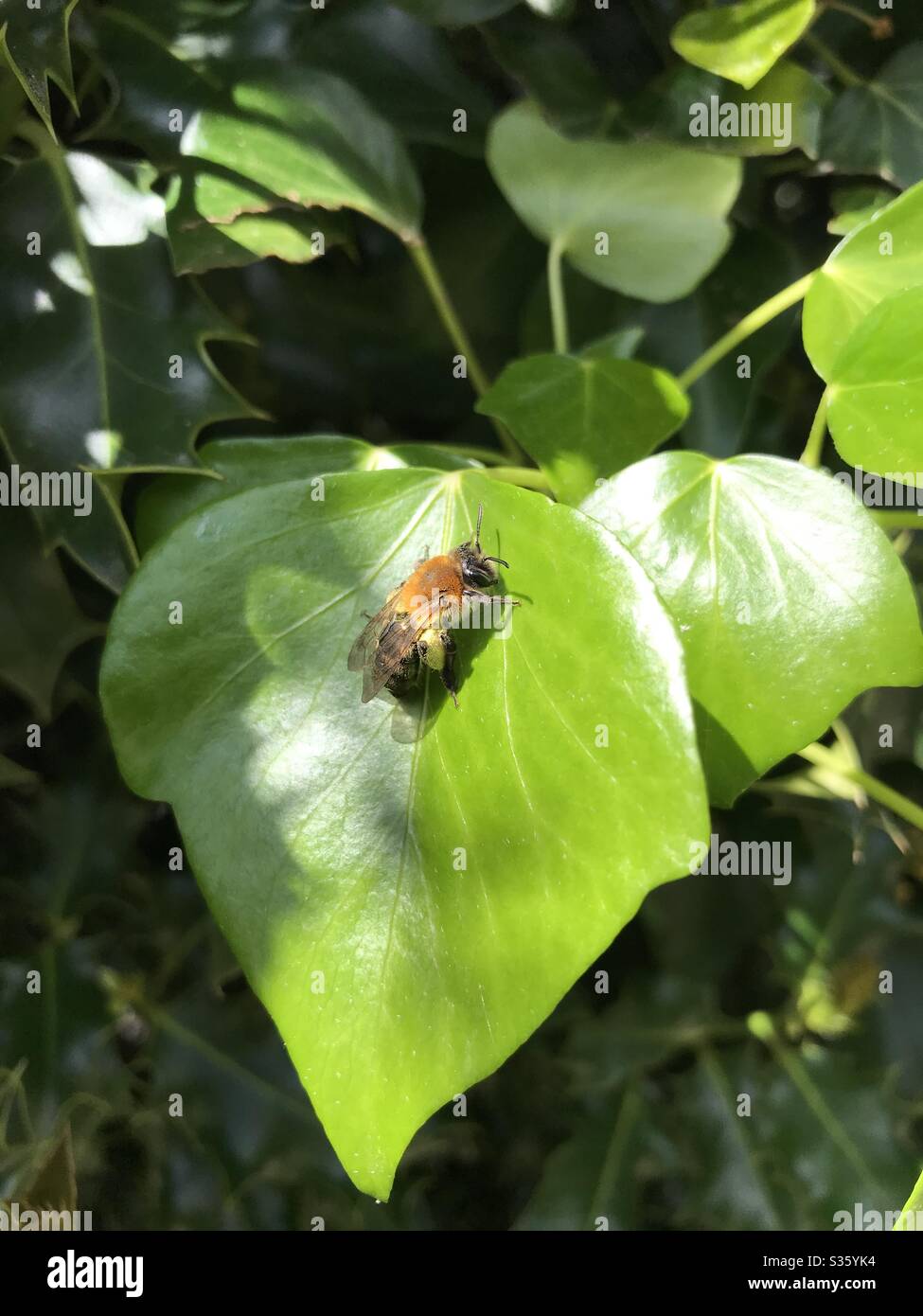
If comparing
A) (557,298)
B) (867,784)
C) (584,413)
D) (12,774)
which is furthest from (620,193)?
(12,774)

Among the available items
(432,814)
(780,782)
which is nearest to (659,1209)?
(780,782)

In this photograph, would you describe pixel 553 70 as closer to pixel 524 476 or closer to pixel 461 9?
pixel 461 9

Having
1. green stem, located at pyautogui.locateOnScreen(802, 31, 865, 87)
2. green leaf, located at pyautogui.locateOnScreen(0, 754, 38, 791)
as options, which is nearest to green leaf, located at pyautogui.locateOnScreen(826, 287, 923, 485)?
green stem, located at pyautogui.locateOnScreen(802, 31, 865, 87)

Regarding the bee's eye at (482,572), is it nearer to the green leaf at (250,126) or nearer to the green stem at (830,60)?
the green leaf at (250,126)

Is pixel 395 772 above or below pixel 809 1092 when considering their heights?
above

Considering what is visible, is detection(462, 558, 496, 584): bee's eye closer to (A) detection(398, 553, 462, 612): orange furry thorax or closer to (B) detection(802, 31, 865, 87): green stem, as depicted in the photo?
(A) detection(398, 553, 462, 612): orange furry thorax

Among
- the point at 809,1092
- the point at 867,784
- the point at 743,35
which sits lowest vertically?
the point at 809,1092
